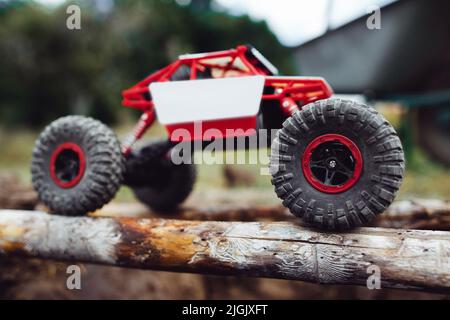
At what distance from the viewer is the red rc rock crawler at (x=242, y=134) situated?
237cm

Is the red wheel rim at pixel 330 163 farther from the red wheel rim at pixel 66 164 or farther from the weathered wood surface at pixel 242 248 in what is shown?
the red wheel rim at pixel 66 164

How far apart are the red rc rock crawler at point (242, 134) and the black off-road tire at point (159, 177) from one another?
0.03ft

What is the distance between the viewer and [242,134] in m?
2.91

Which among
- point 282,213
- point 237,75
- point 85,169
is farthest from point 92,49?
point 237,75

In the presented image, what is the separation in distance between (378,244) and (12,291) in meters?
3.05

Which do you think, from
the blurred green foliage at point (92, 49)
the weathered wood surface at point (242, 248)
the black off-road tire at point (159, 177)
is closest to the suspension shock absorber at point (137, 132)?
the black off-road tire at point (159, 177)

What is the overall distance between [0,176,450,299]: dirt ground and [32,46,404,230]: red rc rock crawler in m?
0.77

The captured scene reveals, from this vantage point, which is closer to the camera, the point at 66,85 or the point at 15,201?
the point at 15,201

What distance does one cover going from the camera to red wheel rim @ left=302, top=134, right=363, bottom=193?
2.41m

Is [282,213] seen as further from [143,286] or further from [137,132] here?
[137,132]

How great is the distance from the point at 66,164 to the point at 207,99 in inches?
48.6

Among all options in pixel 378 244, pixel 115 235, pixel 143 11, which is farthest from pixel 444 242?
pixel 143 11
